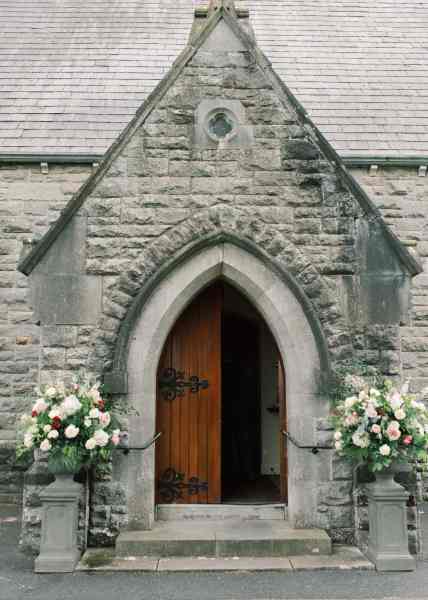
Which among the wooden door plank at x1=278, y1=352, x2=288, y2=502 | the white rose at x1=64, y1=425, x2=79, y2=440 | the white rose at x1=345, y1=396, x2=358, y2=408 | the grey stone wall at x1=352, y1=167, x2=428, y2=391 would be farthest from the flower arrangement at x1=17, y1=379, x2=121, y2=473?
the grey stone wall at x1=352, y1=167, x2=428, y2=391

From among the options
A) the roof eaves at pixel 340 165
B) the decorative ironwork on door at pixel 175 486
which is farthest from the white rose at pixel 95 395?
the roof eaves at pixel 340 165

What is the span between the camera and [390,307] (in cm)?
603

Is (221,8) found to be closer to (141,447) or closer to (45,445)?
(141,447)

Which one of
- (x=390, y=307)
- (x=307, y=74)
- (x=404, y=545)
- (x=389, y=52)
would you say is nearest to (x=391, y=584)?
(x=404, y=545)

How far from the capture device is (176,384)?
22.0 feet

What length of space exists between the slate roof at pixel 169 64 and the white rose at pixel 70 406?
16.0ft

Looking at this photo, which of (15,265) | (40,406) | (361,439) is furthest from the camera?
(15,265)

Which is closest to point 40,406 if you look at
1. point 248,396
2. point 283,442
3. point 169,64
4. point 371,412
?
point 283,442

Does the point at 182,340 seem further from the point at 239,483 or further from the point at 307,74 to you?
the point at 307,74

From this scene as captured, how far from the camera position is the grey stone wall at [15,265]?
8.66m

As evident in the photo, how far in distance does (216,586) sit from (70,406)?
82.3 inches

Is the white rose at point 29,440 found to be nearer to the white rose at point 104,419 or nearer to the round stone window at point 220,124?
the white rose at point 104,419

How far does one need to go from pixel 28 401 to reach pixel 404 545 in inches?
227

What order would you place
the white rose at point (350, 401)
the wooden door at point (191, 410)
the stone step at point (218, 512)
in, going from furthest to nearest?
the wooden door at point (191, 410) < the stone step at point (218, 512) < the white rose at point (350, 401)
